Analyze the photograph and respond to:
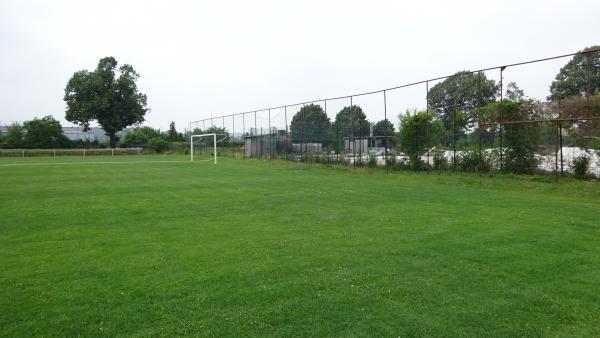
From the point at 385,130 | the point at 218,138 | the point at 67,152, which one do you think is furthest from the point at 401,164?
the point at 67,152

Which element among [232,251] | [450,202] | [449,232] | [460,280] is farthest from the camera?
[450,202]

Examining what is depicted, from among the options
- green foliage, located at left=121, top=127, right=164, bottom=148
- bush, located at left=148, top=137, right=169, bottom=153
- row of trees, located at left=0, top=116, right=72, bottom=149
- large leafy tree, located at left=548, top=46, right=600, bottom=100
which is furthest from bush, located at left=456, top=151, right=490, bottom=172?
row of trees, located at left=0, top=116, right=72, bottom=149

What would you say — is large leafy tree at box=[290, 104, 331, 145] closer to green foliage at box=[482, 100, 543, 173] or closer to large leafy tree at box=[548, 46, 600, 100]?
green foliage at box=[482, 100, 543, 173]

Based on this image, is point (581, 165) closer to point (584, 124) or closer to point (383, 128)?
point (584, 124)

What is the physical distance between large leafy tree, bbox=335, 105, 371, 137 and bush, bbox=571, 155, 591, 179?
411 inches

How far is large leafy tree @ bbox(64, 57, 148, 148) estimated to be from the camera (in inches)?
2015

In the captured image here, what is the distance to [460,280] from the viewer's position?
15.2 ft

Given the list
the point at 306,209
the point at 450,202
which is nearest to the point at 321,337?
the point at 306,209

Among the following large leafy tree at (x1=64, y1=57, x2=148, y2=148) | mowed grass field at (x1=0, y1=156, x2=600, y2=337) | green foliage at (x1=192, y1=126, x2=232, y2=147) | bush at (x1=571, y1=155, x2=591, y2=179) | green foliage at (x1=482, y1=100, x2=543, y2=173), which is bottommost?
mowed grass field at (x1=0, y1=156, x2=600, y2=337)

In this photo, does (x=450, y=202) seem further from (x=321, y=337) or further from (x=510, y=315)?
(x=321, y=337)

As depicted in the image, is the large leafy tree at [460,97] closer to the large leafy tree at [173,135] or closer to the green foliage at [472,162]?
the green foliage at [472,162]

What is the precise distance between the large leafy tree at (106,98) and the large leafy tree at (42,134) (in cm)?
242

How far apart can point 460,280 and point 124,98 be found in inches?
2141

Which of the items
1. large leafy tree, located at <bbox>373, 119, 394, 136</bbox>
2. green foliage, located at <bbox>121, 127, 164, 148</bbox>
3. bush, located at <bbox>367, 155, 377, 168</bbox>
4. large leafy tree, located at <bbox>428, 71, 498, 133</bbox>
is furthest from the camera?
green foliage, located at <bbox>121, 127, 164, 148</bbox>
